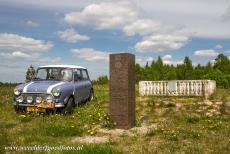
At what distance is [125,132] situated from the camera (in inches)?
403

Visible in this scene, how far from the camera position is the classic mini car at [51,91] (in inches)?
524

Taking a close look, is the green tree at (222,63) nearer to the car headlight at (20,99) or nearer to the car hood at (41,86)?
the car hood at (41,86)

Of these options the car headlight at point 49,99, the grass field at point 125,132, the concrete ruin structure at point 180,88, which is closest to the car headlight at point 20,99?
the grass field at point 125,132

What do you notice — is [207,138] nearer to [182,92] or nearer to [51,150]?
[51,150]

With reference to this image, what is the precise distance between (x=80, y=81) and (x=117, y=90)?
529cm

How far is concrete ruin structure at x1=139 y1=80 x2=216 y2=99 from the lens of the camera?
21.9m

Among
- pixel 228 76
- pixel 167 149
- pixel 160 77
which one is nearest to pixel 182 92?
pixel 167 149

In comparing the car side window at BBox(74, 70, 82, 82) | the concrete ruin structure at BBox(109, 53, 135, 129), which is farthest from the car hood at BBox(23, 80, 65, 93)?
the concrete ruin structure at BBox(109, 53, 135, 129)

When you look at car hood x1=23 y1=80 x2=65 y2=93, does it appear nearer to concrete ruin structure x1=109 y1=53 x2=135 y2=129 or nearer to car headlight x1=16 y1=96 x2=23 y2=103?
car headlight x1=16 y1=96 x2=23 y2=103

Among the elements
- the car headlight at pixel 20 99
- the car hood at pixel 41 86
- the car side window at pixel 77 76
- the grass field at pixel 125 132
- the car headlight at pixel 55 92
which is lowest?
the grass field at pixel 125 132

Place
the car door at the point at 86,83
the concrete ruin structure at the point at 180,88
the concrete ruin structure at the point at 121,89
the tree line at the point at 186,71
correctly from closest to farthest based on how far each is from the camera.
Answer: the concrete ruin structure at the point at 121,89 → the car door at the point at 86,83 → the concrete ruin structure at the point at 180,88 → the tree line at the point at 186,71

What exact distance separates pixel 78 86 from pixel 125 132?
549 centimetres

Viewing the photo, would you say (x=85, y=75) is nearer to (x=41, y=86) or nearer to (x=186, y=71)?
(x=41, y=86)

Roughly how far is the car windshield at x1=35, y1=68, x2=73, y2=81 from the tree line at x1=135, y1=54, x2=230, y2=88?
3426cm
